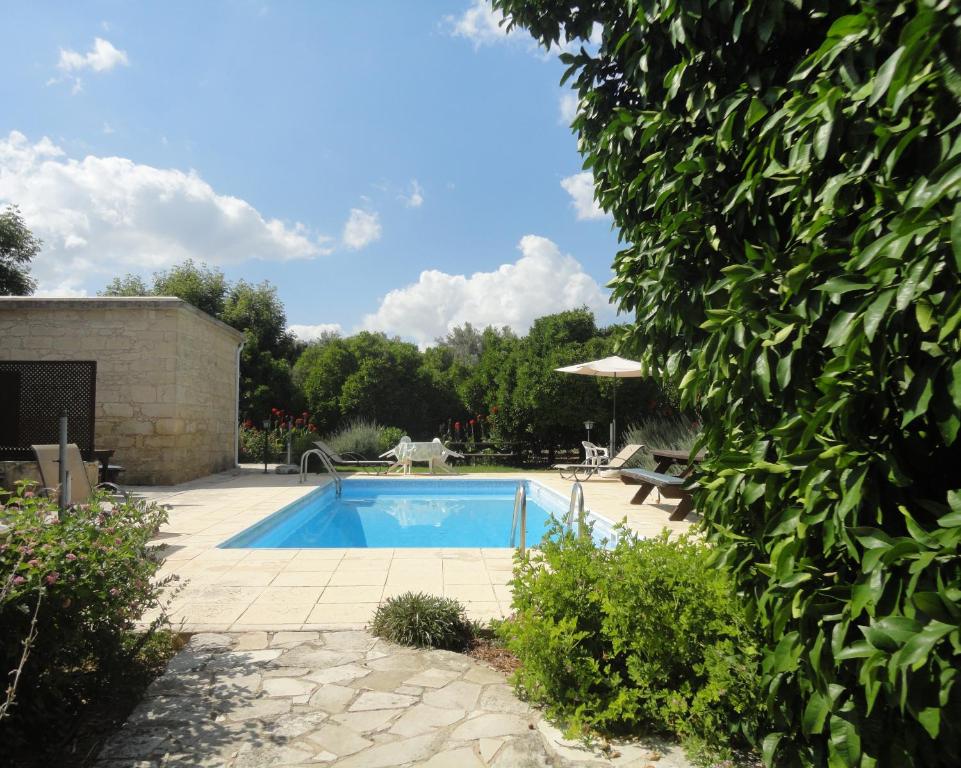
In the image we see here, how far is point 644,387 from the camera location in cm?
1551

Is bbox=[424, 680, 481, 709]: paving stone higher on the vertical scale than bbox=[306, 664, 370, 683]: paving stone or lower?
lower

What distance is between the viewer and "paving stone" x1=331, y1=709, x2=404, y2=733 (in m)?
2.46

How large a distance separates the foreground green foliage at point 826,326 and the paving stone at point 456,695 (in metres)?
1.29

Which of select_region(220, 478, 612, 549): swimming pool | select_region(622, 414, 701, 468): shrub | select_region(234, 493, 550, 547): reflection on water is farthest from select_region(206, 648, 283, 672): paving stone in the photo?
select_region(622, 414, 701, 468): shrub

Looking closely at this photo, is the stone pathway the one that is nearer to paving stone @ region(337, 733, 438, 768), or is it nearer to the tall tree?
paving stone @ region(337, 733, 438, 768)

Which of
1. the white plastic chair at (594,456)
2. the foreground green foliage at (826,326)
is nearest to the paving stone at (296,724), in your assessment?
the foreground green foliage at (826,326)

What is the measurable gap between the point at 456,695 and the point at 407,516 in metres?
7.63

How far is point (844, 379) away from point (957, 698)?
0.67 metres

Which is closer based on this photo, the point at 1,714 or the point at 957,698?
the point at 957,698

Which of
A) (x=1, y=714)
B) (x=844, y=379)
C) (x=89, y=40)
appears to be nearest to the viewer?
(x=844, y=379)

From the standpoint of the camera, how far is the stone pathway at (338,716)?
2.22 m

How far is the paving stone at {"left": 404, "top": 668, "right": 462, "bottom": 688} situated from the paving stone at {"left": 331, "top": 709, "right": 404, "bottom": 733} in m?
0.28

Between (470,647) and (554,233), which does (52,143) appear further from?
(554,233)

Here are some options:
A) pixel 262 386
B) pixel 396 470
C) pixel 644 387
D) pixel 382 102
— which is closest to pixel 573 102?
pixel 382 102
